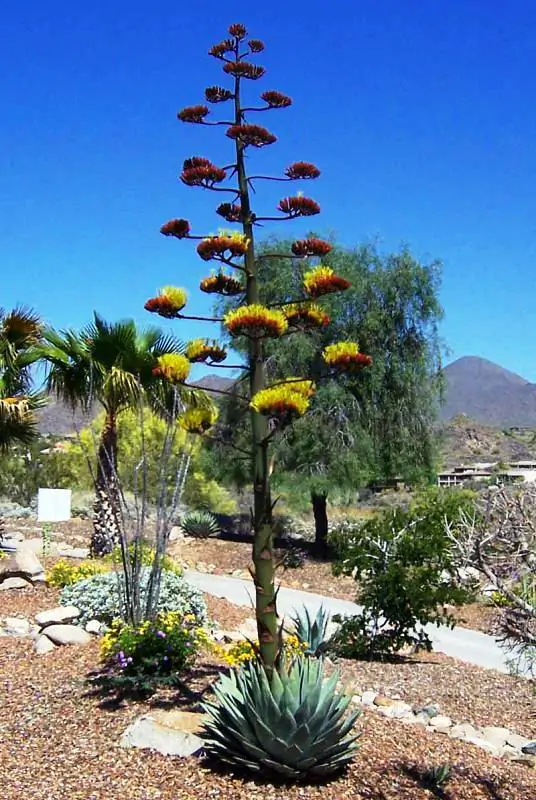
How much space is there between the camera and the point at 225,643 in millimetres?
9461

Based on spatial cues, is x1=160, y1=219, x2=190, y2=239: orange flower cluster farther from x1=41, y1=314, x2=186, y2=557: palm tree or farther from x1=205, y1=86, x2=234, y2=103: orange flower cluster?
x1=41, y1=314, x2=186, y2=557: palm tree

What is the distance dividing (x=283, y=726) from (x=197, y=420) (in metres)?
1.94

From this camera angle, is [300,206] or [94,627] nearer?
[300,206]

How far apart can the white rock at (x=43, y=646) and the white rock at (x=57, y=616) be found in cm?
79

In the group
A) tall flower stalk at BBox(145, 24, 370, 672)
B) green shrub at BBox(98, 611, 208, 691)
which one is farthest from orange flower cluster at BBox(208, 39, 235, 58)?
green shrub at BBox(98, 611, 208, 691)

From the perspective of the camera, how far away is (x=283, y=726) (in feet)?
16.8

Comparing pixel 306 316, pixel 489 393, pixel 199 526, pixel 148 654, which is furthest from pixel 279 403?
pixel 489 393

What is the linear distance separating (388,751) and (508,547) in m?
1.82

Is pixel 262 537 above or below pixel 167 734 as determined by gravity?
above

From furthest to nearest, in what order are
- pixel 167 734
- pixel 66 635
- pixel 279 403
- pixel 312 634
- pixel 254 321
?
pixel 312 634, pixel 66 635, pixel 167 734, pixel 254 321, pixel 279 403

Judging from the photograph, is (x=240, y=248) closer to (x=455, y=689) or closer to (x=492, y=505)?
(x=492, y=505)

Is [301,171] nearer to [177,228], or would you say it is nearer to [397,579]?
[177,228]

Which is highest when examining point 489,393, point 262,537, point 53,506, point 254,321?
point 489,393

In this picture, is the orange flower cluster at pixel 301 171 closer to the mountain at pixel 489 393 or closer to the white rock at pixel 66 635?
the white rock at pixel 66 635
